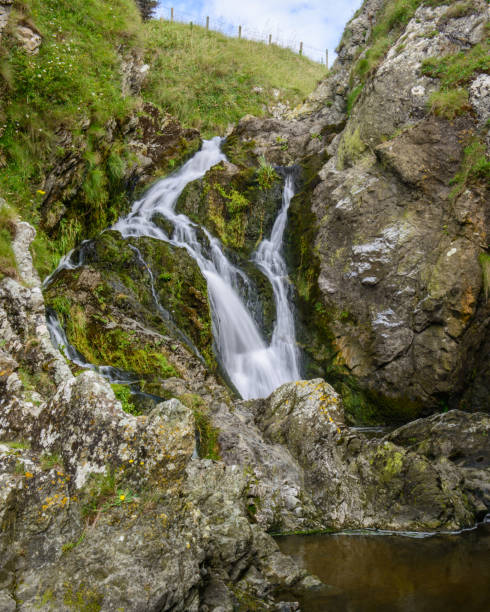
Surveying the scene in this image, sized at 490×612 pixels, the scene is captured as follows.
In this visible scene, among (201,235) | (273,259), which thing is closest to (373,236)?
(273,259)

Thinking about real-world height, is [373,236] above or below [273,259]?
above

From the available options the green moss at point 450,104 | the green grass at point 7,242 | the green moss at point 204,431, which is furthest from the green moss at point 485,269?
the green grass at point 7,242

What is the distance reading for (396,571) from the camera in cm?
436

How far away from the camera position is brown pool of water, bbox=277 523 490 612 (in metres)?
3.68

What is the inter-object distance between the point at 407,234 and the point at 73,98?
9177mm

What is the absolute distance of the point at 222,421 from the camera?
22.4 ft

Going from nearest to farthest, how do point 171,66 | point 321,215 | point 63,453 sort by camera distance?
point 63,453
point 321,215
point 171,66

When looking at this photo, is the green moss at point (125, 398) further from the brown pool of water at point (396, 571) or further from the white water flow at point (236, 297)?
the white water flow at point (236, 297)

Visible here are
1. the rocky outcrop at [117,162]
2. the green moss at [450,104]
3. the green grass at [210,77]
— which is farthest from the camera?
the green grass at [210,77]

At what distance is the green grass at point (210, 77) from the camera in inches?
810

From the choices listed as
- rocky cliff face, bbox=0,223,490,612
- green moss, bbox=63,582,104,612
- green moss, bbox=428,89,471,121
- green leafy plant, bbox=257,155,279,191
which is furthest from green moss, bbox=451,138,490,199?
green moss, bbox=63,582,104,612

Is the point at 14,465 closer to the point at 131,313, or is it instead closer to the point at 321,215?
the point at 131,313

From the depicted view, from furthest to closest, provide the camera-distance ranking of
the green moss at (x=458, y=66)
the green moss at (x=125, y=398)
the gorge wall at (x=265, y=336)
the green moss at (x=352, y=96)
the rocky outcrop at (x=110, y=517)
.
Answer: the green moss at (x=352, y=96)
the green moss at (x=458, y=66)
the green moss at (x=125, y=398)
the gorge wall at (x=265, y=336)
the rocky outcrop at (x=110, y=517)

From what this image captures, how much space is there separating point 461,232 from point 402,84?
5.43 meters
